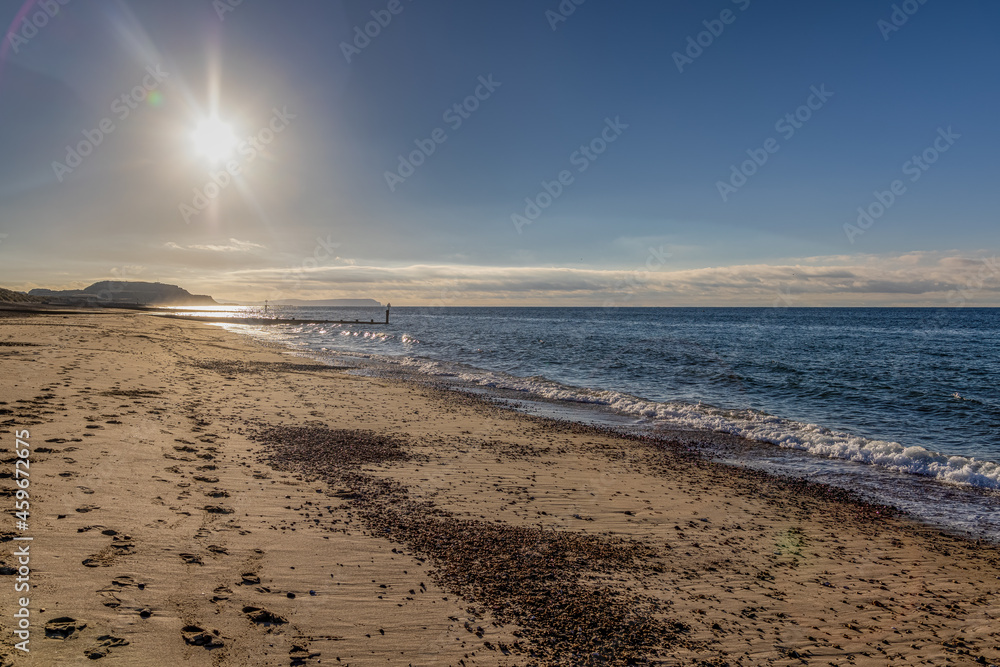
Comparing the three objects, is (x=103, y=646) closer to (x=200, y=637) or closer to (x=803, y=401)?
(x=200, y=637)

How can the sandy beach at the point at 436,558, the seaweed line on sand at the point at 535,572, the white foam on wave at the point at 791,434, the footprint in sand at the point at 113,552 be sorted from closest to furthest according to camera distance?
the sandy beach at the point at 436,558 < the seaweed line on sand at the point at 535,572 < the footprint in sand at the point at 113,552 < the white foam on wave at the point at 791,434

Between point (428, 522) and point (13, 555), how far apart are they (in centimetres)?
471

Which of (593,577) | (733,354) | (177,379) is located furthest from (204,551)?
(733,354)

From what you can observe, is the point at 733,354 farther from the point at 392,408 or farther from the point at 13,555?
the point at 13,555

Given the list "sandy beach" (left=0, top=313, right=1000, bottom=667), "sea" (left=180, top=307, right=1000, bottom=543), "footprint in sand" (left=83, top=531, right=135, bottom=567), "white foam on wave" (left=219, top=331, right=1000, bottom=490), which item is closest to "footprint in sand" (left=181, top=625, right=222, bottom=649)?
"sandy beach" (left=0, top=313, right=1000, bottom=667)

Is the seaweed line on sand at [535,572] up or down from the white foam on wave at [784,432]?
up

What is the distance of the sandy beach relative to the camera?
4734mm

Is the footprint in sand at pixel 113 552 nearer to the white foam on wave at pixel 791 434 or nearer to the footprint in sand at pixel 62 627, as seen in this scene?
the footprint in sand at pixel 62 627

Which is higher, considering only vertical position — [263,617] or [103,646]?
[103,646]

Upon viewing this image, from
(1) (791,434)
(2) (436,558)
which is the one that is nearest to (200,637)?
(2) (436,558)

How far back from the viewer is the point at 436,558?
255 inches

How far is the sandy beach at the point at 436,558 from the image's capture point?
186 inches

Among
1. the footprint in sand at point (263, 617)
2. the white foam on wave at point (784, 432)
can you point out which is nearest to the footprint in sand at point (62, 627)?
the footprint in sand at point (263, 617)

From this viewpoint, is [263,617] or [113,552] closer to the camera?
[263,617]
